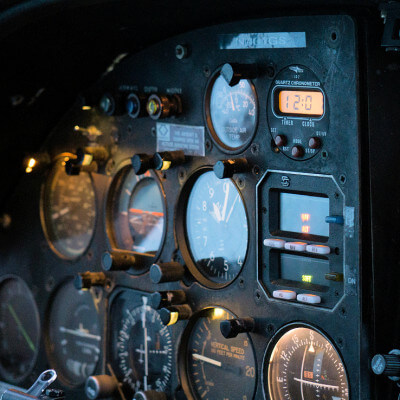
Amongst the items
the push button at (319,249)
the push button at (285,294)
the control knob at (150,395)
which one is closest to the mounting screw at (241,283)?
the push button at (285,294)

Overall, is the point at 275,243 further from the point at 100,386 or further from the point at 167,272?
the point at 100,386

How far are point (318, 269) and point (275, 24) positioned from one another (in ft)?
3.22

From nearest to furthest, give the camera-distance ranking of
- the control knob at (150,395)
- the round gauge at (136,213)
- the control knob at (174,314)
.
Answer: the control knob at (174,314) → the control knob at (150,395) → the round gauge at (136,213)

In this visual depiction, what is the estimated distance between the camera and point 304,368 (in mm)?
3668

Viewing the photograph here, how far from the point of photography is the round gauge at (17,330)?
498 centimetres

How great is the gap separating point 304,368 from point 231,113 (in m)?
1.10

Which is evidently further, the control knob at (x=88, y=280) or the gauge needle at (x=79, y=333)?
the gauge needle at (x=79, y=333)

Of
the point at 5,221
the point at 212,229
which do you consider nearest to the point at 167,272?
the point at 212,229

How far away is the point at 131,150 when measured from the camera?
4371 mm

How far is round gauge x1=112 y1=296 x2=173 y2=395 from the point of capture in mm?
4285

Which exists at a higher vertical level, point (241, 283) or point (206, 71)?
point (206, 71)

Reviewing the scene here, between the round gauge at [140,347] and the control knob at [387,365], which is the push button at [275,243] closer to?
the control knob at [387,365]

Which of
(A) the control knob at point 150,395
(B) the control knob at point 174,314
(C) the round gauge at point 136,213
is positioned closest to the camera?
(B) the control knob at point 174,314

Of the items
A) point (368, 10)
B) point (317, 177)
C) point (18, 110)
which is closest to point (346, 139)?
point (317, 177)
